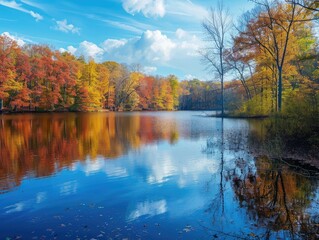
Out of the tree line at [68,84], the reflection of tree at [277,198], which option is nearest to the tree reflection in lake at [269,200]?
the reflection of tree at [277,198]

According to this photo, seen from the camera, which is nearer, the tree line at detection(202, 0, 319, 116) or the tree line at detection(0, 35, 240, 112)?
the tree line at detection(202, 0, 319, 116)

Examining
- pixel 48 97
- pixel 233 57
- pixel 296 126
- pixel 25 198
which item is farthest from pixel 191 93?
pixel 25 198

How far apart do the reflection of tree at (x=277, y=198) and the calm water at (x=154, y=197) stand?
2cm

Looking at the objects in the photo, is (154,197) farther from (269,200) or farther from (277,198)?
(277,198)

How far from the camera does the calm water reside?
5.35 m

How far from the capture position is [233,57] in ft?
116

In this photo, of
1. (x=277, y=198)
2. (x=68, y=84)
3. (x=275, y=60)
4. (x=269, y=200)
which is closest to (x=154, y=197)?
(x=269, y=200)

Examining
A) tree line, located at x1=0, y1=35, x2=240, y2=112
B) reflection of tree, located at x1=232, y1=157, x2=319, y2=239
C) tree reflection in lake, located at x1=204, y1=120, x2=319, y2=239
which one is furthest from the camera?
tree line, located at x1=0, y1=35, x2=240, y2=112

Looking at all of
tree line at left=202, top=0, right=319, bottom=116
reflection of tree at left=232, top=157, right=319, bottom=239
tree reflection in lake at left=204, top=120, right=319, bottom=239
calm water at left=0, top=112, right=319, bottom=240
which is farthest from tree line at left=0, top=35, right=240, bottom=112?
reflection of tree at left=232, top=157, right=319, bottom=239

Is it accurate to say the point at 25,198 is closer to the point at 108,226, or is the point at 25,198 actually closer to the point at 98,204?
the point at 98,204

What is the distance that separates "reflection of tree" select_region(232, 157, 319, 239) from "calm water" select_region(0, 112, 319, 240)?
21 millimetres

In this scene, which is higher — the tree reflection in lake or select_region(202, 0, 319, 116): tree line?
select_region(202, 0, 319, 116): tree line

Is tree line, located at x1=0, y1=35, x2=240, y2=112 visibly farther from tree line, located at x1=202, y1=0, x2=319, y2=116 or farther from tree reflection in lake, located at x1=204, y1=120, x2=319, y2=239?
tree reflection in lake, located at x1=204, y1=120, x2=319, y2=239

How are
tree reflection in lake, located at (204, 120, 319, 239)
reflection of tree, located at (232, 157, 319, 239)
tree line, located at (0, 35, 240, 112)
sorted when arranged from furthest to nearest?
tree line, located at (0, 35, 240, 112)
reflection of tree, located at (232, 157, 319, 239)
tree reflection in lake, located at (204, 120, 319, 239)
